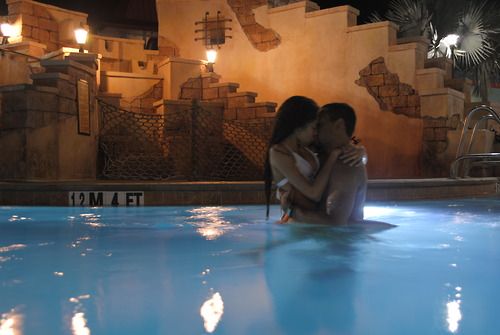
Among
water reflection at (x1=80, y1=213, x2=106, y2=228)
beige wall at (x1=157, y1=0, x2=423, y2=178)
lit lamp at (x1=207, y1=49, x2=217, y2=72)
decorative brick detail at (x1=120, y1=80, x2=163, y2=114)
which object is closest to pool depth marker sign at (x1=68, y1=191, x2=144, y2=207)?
water reflection at (x1=80, y1=213, x2=106, y2=228)

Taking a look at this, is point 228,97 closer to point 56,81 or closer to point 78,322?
point 56,81

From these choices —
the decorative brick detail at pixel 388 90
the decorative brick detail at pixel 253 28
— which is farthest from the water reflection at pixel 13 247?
the decorative brick detail at pixel 253 28

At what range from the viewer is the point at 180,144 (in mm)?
9047

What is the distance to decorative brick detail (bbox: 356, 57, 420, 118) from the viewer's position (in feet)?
32.4

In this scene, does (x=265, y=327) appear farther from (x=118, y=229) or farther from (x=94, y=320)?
(x=118, y=229)

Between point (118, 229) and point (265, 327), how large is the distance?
269 cm

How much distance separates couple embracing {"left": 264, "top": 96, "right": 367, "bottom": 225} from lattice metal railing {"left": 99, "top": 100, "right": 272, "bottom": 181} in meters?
3.99

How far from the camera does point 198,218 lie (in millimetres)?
4891

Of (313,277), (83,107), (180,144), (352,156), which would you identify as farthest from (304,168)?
(180,144)

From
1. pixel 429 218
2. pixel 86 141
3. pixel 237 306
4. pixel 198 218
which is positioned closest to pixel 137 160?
pixel 86 141

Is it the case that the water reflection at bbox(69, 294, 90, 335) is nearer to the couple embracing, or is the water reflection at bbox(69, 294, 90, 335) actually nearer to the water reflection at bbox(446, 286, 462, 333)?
the water reflection at bbox(446, 286, 462, 333)

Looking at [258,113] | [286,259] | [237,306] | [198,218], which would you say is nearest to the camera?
[237,306]

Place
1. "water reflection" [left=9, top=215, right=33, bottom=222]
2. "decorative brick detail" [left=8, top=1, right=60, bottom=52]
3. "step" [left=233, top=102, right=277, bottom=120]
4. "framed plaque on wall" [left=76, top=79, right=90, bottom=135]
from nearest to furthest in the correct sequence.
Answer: "water reflection" [left=9, top=215, right=33, bottom=222], "framed plaque on wall" [left=76, top=79, right=90, bottom=135], "step" [left=233, top=102, right=277, bottom=120], "decorative brick detail" [left=8, top=1, right=60, bottom=52]

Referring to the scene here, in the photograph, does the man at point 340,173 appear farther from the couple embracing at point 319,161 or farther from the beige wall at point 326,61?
the beige wall at point 326,61
